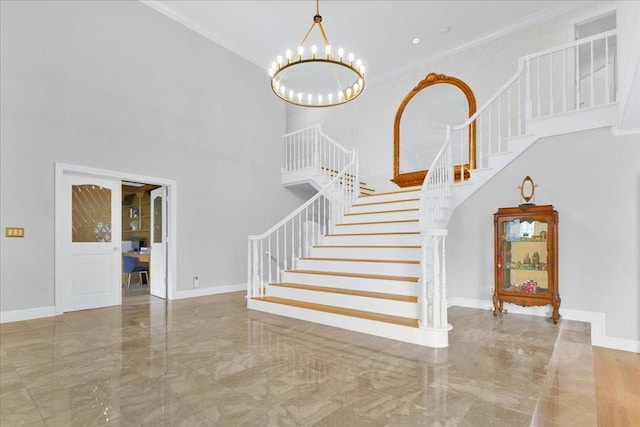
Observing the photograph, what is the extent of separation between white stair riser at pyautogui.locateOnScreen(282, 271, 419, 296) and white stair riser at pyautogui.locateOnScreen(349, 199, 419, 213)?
1766 mm

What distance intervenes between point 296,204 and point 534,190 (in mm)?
5014

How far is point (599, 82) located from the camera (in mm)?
6711

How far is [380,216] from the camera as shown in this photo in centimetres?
547

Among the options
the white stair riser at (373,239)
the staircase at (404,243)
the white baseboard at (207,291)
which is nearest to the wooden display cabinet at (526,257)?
the staircase at (404,243)

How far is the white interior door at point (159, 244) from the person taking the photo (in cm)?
577

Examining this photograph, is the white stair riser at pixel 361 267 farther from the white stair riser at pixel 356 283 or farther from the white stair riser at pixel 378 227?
the white stair riser at pixel 378 227

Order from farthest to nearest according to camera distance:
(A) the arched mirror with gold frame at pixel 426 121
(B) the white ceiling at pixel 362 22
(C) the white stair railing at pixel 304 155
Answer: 1. (C) the white stair railing at pixel 304 155
2. (A) the arched mirror with gold frame at pixel 426 121
3. (B) the white ceiling at pixel 362 22

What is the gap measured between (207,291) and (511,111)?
20.7ft

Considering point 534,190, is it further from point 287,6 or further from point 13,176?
point 13,176

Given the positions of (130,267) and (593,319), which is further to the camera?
(130,267)

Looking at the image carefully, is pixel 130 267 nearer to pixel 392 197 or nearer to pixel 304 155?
pixel 304 155

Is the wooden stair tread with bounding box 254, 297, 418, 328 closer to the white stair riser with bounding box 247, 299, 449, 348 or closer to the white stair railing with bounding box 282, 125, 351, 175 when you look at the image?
the white stair riser with bounding box 247, 299, 449, 348

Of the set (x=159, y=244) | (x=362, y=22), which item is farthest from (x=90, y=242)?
(x=362, y=22)

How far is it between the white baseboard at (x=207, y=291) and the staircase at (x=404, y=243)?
1340 millimetres
